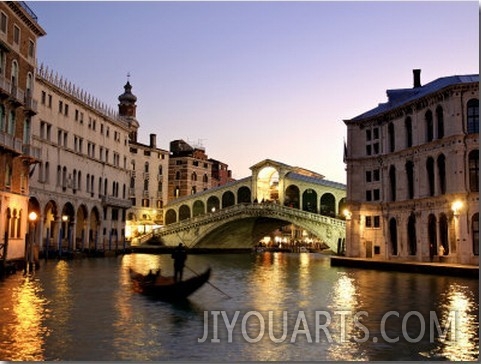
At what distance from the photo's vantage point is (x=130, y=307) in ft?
49.0

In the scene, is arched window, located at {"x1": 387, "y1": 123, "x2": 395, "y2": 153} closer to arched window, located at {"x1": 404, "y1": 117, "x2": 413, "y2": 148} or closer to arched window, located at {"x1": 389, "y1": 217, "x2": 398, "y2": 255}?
arched window, located at {"x1": 404, "y1": 117, "x2": 413, "y2": 148}

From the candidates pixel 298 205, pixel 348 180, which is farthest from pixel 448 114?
pixel 298 205

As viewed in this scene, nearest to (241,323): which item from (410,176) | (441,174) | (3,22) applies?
(3,22)

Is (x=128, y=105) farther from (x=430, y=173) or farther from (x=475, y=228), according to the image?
(x=475, y=228)

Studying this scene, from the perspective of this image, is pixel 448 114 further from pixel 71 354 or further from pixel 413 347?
pixel 71 354

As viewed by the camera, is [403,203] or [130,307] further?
[403,203]

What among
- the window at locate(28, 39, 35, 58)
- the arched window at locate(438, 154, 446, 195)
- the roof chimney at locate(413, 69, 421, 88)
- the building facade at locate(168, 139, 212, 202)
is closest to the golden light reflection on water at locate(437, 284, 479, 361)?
the arched window at locate(438, 154, 446, 195)

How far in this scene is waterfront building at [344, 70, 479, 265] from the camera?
1123 inches

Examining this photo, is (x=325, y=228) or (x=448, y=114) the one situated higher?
(x=448, y=114)

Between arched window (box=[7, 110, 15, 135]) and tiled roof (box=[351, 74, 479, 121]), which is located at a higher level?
tiled roof (box=[351, 74, 479, 121])

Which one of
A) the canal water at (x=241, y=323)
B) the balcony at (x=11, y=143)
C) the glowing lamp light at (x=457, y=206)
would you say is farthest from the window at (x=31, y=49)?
the glowing lamp light at (x=457, y=206)

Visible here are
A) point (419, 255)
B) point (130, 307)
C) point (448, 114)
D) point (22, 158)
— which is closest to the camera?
point (130, 307)

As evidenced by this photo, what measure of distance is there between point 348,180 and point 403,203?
5.15 metres

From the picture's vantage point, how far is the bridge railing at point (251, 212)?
47.2 meters
